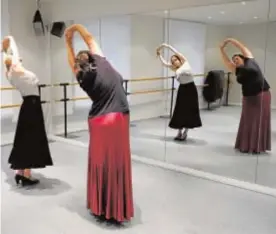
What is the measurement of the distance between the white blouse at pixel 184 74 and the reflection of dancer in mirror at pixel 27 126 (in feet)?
5.92

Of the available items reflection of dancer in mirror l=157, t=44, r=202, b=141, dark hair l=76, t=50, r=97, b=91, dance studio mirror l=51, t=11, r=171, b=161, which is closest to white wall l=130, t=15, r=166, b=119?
dance studio mirror l=51, t=11, r=171, b=161

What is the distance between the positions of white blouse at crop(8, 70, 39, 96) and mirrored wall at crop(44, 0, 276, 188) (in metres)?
1.48

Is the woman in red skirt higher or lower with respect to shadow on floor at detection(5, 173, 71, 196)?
higher

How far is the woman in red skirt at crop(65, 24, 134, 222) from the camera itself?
266cm

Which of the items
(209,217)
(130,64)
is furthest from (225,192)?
(130,64)

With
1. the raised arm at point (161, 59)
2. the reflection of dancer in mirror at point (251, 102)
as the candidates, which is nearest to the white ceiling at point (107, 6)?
the raised arm at point (161, 59)

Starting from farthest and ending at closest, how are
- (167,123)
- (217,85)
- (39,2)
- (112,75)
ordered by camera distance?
(39,2)
(167,123)
(217,85)
(112,75)

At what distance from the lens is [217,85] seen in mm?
4090

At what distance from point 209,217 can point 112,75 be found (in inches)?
56.9

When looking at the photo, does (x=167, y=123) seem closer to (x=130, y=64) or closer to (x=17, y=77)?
(x=130, y=64)

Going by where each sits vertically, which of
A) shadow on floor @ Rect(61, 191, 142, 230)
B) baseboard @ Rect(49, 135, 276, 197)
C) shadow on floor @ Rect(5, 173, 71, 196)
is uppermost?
baseboard @ Rect(49, 135, 276, 197)

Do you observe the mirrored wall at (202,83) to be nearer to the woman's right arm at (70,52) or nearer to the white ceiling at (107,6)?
the white ceiling at (107,6)

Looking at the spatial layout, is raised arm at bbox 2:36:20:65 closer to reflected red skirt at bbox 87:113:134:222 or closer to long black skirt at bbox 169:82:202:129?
reflected red skirt at bbox 87:113:134:222

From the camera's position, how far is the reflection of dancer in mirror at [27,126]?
3.47 metres
